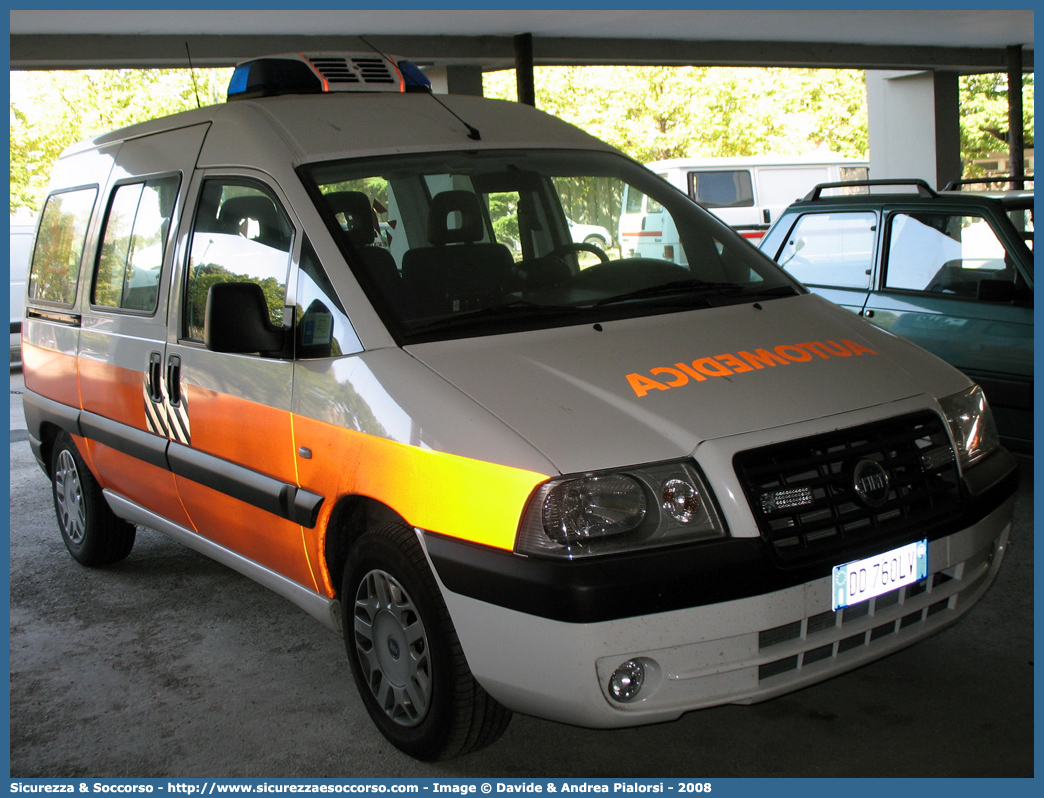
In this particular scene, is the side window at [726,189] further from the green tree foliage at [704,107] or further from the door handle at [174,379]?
the door handle at [174,379]

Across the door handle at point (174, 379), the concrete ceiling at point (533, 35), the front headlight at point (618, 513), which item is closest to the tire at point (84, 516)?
the door handle at point (174, 379)

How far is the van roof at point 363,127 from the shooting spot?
3637mm

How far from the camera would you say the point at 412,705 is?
10.1 feet

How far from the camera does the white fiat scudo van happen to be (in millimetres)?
2600

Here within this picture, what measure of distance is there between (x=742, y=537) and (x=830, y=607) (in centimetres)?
33

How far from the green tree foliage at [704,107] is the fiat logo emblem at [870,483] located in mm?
27208

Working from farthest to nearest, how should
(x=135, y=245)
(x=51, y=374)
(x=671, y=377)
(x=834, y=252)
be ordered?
(x=834, y=252), (x=51, y=374), (x=135, y=245), (x=671, y=377)

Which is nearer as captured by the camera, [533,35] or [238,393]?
[238,393]

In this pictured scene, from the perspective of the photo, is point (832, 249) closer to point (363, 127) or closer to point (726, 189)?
point (363, 127)

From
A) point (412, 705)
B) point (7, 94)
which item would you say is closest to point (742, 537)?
point (412, 705)

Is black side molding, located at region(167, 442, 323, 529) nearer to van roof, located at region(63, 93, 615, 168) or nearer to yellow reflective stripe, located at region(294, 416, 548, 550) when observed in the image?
yellow reflective stripe, located at region(294, 416, 548, 550)

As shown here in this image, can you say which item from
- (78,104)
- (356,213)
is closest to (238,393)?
(356,213)

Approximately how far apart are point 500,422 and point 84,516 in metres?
3.24

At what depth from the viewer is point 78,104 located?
23922mm
